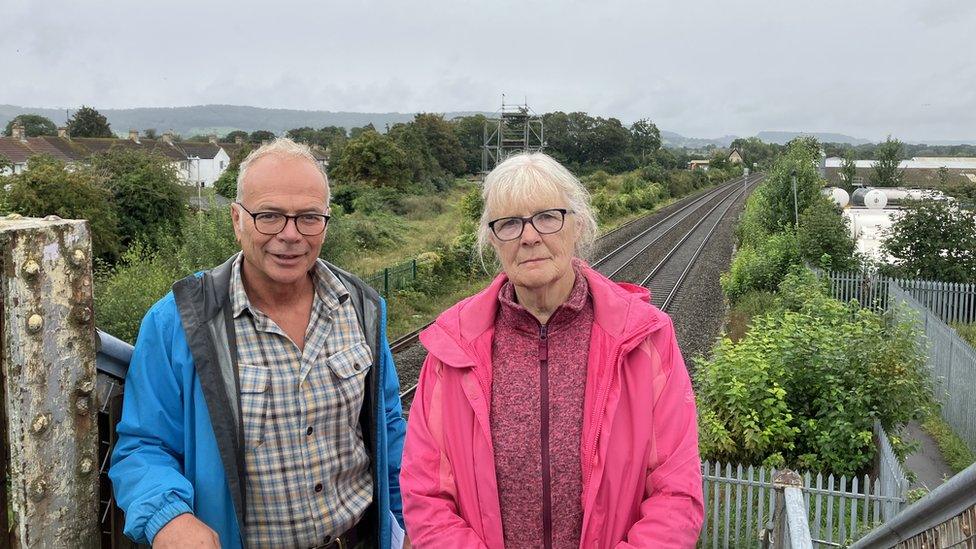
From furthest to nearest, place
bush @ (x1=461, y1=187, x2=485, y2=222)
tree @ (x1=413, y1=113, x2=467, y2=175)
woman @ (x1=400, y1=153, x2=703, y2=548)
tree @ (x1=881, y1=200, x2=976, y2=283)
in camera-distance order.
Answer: tree @ (x1=413, y1=113, x2=467, y2=175)
bush @ (x1=461, y1=187, x2=485, y2=222)
tree @ (x1=881, y1=200, x2=976, y2=283)
woman @ (x1=400, y1=153, x2=703, y2=548)

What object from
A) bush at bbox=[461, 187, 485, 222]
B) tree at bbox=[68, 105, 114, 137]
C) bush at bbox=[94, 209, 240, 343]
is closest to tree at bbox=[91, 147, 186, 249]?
bush at bbox=[94, 209, 240, 343]

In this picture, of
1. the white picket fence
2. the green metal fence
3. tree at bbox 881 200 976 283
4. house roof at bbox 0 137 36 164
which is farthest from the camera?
house roof at bbox 0 137 36 164

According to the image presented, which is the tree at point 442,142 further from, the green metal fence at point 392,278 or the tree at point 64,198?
the green metal fence at point 392,278

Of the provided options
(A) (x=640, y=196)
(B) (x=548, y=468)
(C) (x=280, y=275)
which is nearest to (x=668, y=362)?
(B) (x=548, y=468)

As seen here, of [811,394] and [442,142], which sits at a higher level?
[442,142]

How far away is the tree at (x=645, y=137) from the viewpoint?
82.9 metres

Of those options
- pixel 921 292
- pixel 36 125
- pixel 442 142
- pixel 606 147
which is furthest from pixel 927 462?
pixel 36 125

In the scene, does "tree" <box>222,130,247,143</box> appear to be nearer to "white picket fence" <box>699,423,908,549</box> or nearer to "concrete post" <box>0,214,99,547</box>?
"white picket fence" <box>699,423,908,549</box>

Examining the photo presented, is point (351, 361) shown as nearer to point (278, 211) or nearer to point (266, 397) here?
point (266, 397)

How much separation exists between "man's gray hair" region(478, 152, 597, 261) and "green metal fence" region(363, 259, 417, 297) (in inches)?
536

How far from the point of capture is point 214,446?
2023mm

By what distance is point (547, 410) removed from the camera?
6.61 feet

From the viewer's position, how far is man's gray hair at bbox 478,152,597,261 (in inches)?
82.4

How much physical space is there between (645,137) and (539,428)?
284 feet
